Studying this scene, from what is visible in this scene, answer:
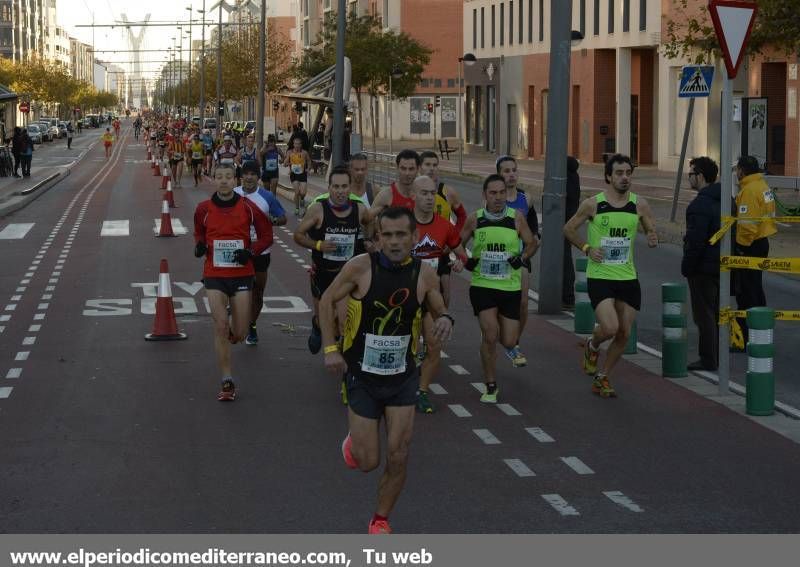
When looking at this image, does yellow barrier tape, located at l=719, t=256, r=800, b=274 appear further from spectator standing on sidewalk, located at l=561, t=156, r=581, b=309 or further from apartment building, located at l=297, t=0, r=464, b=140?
apartment building, located at l=297, t=0, r=464, b=140

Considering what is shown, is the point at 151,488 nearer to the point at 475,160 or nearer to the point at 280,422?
the point at 280,422

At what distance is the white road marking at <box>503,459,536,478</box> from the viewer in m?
9.36

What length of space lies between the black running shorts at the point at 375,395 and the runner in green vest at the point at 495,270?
4272 millimetres

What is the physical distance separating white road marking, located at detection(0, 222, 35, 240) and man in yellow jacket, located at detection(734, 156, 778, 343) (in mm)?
17996

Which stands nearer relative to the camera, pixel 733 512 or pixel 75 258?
pixel 733 512

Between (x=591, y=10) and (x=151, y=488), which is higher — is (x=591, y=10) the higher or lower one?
the higher one

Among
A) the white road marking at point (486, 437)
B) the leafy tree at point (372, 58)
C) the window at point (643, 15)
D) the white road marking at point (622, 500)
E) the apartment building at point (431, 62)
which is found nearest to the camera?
the white road marking at point (622, 500)

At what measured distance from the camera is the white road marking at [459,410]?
1141 centimetres

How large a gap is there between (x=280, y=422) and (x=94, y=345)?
15.0 feet

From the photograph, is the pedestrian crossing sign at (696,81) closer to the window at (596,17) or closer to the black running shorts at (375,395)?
the black running shorts at (375,395)

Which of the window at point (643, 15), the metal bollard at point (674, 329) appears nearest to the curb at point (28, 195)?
the window at point (643, 15)

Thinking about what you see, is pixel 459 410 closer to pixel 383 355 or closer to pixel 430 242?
pixel 430 242

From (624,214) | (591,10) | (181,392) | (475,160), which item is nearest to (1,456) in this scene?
(181,392)

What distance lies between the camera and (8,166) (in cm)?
5731
